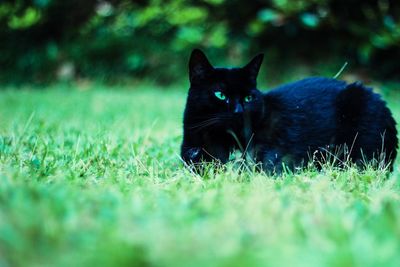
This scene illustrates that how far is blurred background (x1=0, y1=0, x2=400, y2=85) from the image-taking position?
282 inches

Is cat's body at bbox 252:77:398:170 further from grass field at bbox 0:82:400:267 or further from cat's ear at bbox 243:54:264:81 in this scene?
grass field at bbox 0:82:400:267

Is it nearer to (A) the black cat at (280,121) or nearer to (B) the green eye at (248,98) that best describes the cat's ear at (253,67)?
(A) the black cat at (280,121)

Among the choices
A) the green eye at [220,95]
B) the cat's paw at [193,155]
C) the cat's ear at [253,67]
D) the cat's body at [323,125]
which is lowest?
the cat's paw at [193,155]

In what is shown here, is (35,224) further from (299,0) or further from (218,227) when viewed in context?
(299,0)

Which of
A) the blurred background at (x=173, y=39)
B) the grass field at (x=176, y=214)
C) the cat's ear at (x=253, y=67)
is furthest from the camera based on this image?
the blurred background at (x=173, y=39)

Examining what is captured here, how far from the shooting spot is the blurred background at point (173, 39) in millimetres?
7156

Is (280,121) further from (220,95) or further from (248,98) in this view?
(220,95)

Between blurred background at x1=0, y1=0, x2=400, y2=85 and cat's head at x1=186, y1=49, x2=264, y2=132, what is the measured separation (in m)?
4.35

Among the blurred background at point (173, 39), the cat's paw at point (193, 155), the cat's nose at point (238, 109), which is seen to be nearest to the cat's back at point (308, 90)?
the cat's nose at point (238, 109)

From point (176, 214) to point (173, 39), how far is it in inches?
273

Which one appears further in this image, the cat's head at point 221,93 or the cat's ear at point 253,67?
the cat's ear at point 253,67

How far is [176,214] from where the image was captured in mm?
1477

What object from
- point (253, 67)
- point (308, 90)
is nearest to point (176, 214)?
point (253, 67)

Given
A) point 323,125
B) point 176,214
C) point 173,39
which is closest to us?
point 176,214
